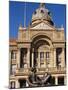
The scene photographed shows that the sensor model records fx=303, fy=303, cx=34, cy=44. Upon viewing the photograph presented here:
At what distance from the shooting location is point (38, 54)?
3004 millimetres

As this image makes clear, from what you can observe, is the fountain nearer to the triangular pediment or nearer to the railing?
the railing

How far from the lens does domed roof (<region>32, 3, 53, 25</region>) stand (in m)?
2.98

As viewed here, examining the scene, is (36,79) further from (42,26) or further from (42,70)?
(42,26)

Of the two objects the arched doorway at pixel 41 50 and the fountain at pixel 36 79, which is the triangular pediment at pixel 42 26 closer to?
the arched doorway at pixel 41 50

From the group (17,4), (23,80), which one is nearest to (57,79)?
(23,80)

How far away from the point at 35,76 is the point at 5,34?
0.51 m

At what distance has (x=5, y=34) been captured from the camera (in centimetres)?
288

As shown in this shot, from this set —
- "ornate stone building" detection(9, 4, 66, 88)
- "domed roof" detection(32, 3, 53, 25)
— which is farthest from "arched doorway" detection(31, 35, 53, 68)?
"domed roof" detection(32, 3, 53, 25)

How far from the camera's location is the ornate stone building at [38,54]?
294cm

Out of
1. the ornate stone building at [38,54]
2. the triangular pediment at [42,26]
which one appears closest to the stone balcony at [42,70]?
the ornate stone building at [38,54]

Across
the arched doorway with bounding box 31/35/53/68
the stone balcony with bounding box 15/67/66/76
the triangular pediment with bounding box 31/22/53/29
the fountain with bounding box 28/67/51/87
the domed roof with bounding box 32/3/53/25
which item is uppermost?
the domed roof with bounding box 32/3/53/25

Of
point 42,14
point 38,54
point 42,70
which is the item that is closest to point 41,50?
point 38,54

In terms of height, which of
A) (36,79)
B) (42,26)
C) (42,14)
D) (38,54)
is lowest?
(36,79)

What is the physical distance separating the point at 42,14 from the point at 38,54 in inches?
15.7
